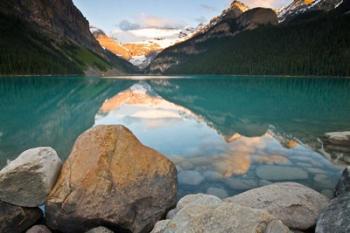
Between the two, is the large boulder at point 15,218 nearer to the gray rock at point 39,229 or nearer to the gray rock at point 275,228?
the gray rock at point 39,229

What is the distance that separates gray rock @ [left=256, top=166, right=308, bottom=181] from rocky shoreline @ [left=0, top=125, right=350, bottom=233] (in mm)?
3735

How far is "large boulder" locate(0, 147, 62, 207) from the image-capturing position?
961cm

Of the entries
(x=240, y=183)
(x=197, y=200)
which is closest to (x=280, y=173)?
(x=240, y=183)

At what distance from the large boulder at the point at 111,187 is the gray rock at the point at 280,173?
19.0ft

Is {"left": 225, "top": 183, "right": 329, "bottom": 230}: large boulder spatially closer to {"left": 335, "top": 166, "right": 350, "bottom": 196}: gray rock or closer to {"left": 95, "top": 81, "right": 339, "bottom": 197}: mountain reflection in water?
{"left": 335, "top": 166, "right": 350, "bottom": 196}: gray rock

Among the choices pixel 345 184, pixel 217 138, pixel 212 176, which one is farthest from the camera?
pixel 217 138

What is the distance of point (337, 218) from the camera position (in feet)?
23.4

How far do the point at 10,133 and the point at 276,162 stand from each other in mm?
20570

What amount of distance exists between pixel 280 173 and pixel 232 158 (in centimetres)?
339

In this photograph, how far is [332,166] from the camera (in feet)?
52.9

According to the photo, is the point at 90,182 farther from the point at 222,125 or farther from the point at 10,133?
the point at 222,125

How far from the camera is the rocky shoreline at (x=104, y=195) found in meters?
9.49

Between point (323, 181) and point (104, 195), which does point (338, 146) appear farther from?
point (104, 195)

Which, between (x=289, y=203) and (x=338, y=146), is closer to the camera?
(x=289, y=203)
